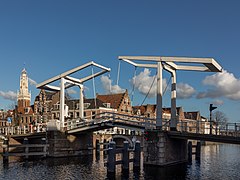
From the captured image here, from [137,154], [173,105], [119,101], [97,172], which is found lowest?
[97,172]

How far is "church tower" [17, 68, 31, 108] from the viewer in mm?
78812

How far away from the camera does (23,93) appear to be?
262ft

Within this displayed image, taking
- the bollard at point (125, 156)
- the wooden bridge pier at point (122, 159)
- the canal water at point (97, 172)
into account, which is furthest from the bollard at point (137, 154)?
the bollard at point (125, 156)

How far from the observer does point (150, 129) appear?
22500 millimetres

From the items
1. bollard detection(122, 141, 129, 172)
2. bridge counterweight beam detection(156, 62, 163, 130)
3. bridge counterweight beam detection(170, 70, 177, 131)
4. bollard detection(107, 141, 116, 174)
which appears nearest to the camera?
bollard detection(107, 141, 116, 174)

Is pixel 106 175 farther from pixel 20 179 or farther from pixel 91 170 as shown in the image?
pixel 20 179

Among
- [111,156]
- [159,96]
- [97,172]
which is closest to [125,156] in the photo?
[111,156]

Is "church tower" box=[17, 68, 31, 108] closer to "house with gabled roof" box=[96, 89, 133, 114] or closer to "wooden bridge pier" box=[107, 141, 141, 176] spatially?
"house with gabled roof" box=[96, 89, 133, 114]

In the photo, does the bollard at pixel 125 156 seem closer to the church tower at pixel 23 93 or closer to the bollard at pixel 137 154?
the bollard at pixel 137 154

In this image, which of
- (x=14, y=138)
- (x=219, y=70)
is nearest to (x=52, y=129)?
(x=14, y=138)

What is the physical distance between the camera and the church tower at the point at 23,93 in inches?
3103

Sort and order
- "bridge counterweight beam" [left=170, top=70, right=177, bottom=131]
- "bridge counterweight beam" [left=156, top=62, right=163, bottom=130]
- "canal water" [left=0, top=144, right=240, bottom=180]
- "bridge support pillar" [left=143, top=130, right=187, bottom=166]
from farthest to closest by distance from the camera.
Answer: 1. "bridge counterweight beam" [left=170, top=70, right=177, bottom=131]
2. "bridge counterweight beam" [left=156, top=62, right=163, bottom=130]
3. "bridge support pillar" [left=143, top=130, right=187, bottom=166]
4. "canal water" [left=0, top=144, right=240, bottom=180]

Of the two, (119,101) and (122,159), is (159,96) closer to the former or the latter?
(122,159)

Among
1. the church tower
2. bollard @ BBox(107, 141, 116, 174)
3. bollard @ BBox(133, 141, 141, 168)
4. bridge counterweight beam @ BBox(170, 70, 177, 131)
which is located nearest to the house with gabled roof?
the church tower
